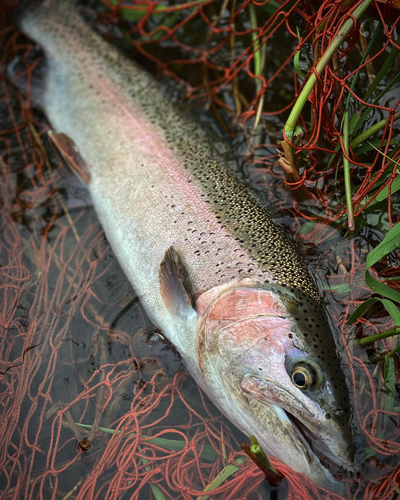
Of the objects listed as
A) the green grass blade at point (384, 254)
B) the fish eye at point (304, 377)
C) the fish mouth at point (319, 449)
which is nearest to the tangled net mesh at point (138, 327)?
the fish mouth at point (319, 449)

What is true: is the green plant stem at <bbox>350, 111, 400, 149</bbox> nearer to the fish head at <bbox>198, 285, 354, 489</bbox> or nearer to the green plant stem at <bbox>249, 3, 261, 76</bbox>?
the fish head at <bbox>198, 285, 354, 489</bbox>

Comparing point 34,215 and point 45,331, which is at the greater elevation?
point 34,215

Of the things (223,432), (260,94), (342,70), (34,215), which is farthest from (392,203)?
(34,215)

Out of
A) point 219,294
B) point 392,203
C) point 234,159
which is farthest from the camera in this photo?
point 234,159

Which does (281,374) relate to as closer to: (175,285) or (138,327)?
(175,285)

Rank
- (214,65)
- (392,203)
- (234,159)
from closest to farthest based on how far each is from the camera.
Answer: (392,203)
(234,159)
(214,65)

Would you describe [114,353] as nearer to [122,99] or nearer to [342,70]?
[122,99]

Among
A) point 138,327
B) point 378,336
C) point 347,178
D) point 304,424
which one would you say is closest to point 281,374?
point 304,424
